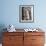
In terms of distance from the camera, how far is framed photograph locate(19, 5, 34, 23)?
13.3 feet

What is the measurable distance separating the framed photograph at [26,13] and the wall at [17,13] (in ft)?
0.32

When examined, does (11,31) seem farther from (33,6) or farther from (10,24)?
(33,6)

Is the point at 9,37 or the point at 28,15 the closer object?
the point at 9,37

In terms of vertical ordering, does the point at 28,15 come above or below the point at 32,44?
above

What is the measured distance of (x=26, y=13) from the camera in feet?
13.4

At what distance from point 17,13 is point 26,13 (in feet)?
0.96

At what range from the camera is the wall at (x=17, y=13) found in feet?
13.3

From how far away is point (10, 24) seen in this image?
13.3 feet

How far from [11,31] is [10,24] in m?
0.48

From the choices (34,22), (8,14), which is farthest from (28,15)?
(8,14)

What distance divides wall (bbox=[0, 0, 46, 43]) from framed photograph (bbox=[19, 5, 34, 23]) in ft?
0.32

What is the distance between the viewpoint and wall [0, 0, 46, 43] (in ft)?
13.3

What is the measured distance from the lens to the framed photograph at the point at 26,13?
404 cm

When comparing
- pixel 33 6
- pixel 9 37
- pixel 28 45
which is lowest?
pixel 28 45
